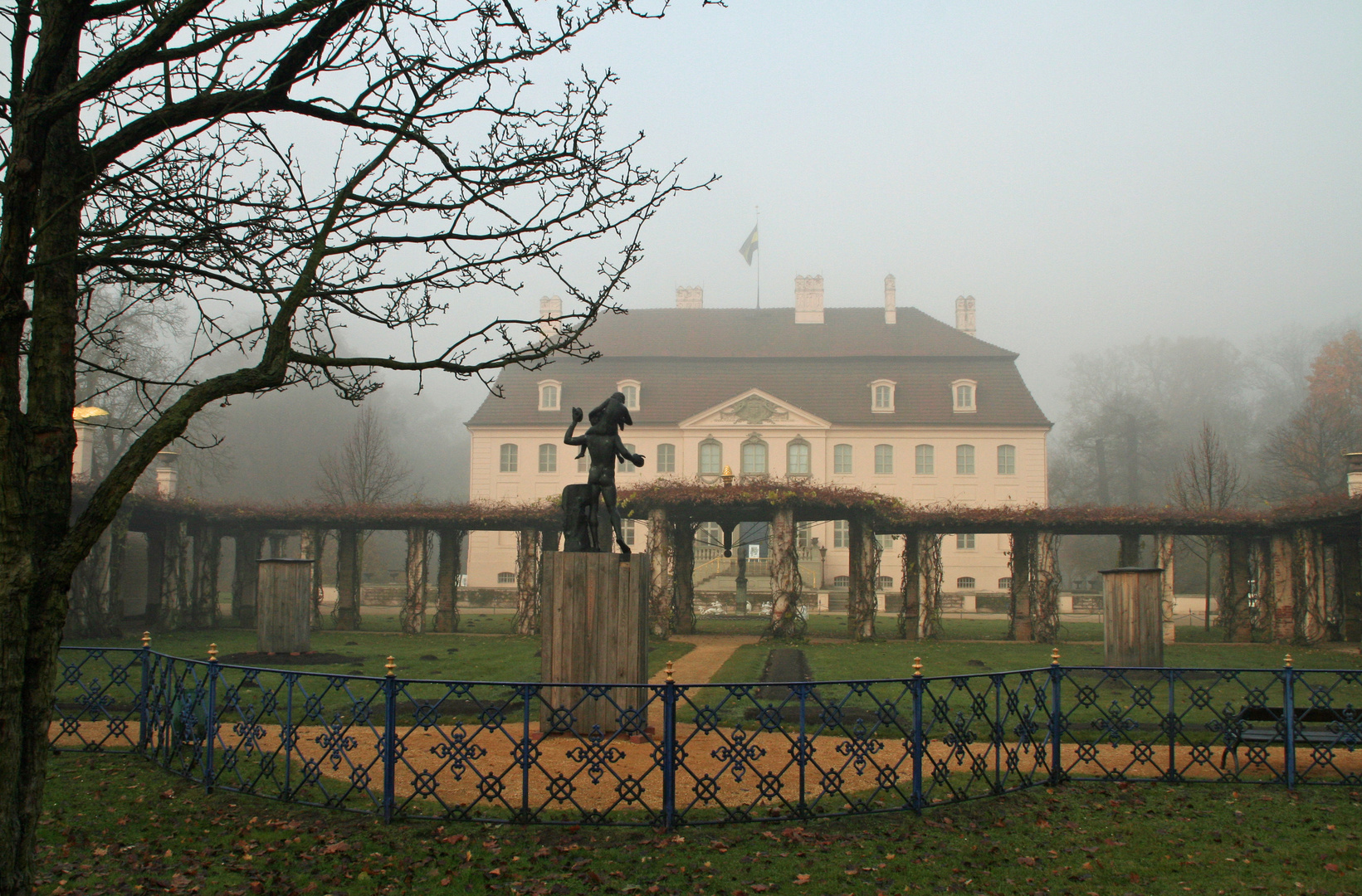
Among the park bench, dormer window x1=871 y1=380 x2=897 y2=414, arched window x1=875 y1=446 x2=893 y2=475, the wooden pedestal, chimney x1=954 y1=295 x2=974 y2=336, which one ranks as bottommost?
the park bench

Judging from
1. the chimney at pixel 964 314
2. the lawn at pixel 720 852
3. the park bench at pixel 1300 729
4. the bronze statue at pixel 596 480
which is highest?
the chimney at pixel 964 314

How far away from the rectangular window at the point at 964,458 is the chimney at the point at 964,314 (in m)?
8.67

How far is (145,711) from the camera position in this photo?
366 inches

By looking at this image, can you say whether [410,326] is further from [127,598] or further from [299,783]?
[127,598]

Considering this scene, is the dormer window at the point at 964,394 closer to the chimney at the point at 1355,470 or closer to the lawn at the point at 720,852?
the chimney at the point at 1355,470

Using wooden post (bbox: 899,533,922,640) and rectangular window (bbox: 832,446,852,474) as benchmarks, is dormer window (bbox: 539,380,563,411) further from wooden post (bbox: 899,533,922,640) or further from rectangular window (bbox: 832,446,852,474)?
wooden post (bbox: 899,533,922,640)

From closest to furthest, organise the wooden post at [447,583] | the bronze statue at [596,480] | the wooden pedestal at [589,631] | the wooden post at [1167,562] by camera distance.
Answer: the wooden pedestal at [589,631], the bronze statue at [596,480], the wooden post at [1167,562], the wooden post at [447,583]

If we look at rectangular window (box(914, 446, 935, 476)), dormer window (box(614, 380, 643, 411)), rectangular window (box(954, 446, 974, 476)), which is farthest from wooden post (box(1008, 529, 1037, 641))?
dormer window (box(614, 380, 643, 411))

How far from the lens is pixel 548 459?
48.4 meters

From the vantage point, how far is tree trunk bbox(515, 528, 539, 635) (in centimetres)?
2461

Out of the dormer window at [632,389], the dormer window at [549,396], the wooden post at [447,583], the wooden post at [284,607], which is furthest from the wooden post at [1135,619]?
the dormer window at [549,396]

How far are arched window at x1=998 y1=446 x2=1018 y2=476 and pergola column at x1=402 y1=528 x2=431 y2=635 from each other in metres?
30.4

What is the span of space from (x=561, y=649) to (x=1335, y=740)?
7.23 m

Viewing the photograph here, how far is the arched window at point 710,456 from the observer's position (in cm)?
4738
